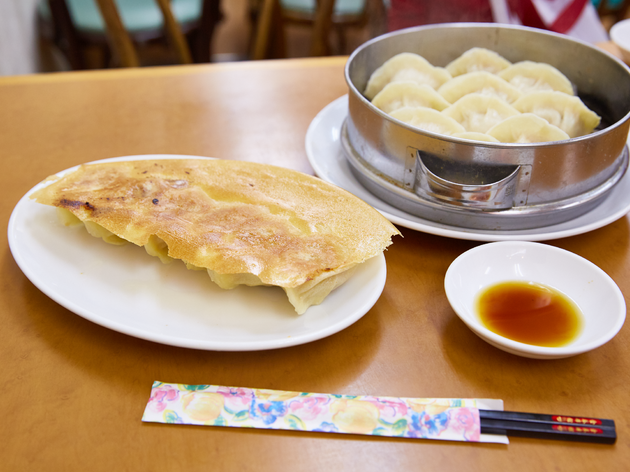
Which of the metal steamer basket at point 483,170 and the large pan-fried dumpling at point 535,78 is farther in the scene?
the large pan-fried dumpling at point 535,78

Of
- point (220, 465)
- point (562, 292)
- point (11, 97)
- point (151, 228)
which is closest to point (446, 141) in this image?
point (562, 292)

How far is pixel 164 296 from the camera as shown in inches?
39.4

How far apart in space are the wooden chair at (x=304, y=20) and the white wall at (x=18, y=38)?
1.37 meters

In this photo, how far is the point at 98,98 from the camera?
6.10 feet

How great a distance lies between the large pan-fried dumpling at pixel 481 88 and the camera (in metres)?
1.41

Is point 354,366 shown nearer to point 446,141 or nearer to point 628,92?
point 446,141

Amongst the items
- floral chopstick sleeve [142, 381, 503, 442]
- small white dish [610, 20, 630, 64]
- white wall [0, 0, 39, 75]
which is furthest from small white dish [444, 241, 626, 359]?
white wall [0, 0, 39, 75]

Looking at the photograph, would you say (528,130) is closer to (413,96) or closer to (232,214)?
(413,96)

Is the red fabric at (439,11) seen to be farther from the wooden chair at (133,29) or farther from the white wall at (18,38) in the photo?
the white wall at (18,38)

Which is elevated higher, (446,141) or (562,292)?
(446,141)

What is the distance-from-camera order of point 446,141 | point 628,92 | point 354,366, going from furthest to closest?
point 628,92 < point 446,141 < point 354,366

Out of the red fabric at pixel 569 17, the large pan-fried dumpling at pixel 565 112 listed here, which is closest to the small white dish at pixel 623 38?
the red fabric at pixel 569 17

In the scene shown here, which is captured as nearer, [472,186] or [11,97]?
[472,186]

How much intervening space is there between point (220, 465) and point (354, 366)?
281mm
